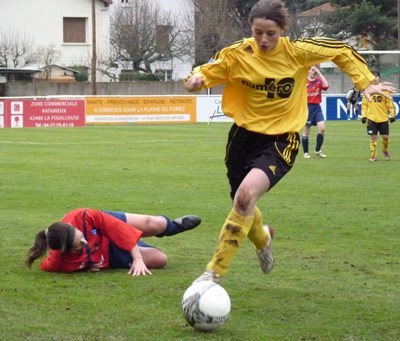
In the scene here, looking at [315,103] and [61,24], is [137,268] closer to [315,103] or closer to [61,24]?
[315,103]

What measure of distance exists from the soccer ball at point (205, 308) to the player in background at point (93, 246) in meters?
1.68

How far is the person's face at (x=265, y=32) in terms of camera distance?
7078 millimetres

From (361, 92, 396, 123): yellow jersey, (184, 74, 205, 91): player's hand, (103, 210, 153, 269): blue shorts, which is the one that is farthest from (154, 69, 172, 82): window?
(184, 74, 205, 91): player's hand

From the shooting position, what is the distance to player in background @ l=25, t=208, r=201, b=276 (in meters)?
7.67

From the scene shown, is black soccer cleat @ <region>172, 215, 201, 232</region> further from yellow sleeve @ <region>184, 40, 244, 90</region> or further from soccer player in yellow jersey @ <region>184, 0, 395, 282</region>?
yellow sleeve @ <region>184, 40, 244, 90</region>

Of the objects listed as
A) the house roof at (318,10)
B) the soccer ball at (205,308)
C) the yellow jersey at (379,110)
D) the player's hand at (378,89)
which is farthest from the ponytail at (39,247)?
the house roof at (318,10)

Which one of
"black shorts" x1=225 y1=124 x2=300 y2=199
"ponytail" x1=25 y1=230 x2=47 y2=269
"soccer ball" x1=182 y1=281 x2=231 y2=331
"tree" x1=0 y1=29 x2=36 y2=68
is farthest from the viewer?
"tree" x1=0 y1=29 x2=36 y2=68

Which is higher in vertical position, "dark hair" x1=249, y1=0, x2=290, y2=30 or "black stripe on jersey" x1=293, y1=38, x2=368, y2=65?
"dark hair" x1=249, y1=0, x2=290, y2=30

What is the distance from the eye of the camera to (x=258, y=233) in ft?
25.0

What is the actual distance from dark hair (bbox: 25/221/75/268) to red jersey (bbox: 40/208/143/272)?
0.17 m

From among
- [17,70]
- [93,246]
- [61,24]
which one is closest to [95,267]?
[93,246]

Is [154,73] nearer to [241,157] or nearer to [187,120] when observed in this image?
[187,120]

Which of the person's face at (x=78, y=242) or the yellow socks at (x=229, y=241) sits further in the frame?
the person's face at (x=78, y=242)

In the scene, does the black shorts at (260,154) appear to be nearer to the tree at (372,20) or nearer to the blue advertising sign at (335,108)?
the blue advertising sign at (335,108)
